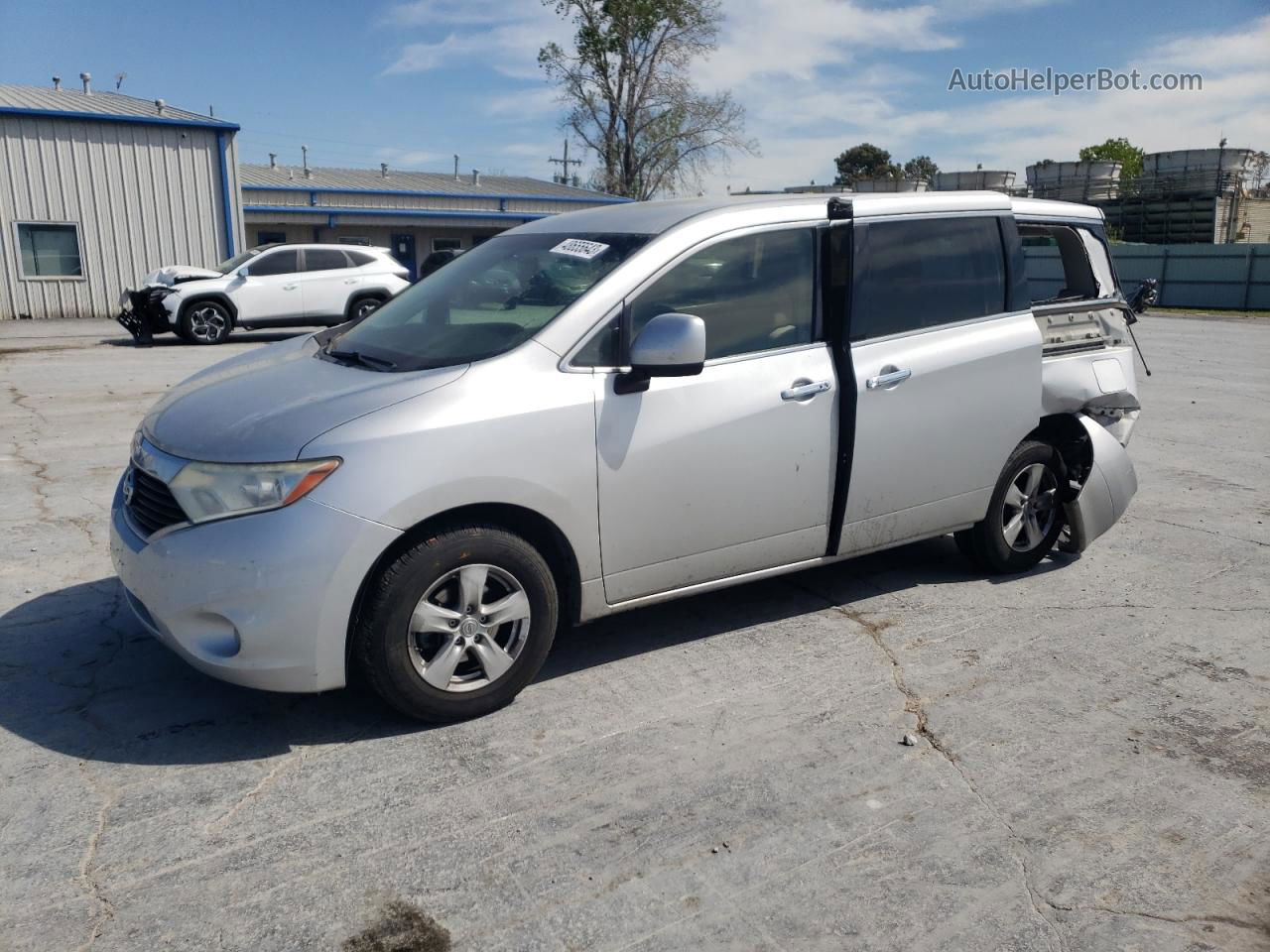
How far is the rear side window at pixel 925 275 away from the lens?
474 cm

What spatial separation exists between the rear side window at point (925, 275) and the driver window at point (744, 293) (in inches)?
11.5

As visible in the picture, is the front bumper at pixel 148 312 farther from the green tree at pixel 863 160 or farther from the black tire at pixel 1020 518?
the green tree at pixel 863 160

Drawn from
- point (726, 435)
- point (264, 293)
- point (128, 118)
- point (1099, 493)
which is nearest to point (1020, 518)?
point (1099, 493)

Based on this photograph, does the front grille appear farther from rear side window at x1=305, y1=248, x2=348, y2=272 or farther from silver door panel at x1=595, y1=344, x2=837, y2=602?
rear side window at x1=305, y1=248, x2=348, y2=272

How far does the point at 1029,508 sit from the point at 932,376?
119 cm

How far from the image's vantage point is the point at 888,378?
15.3 ft

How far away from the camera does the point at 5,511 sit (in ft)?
21.1

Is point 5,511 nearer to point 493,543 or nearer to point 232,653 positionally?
point 232,653

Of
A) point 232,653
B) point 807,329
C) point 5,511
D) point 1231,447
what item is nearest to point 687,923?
point 232,653

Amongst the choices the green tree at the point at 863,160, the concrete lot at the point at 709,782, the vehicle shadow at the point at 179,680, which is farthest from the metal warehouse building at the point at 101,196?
the green tree at the point at 863,160

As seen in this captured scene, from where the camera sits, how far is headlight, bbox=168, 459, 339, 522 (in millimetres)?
3418

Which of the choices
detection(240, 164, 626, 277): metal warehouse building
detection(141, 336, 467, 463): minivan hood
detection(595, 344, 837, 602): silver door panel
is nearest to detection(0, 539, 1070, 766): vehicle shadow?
detection(595, 344, 837, 602): silver door panel

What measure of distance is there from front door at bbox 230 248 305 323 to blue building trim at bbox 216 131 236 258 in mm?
7131

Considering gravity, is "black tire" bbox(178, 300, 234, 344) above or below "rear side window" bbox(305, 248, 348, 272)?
below
